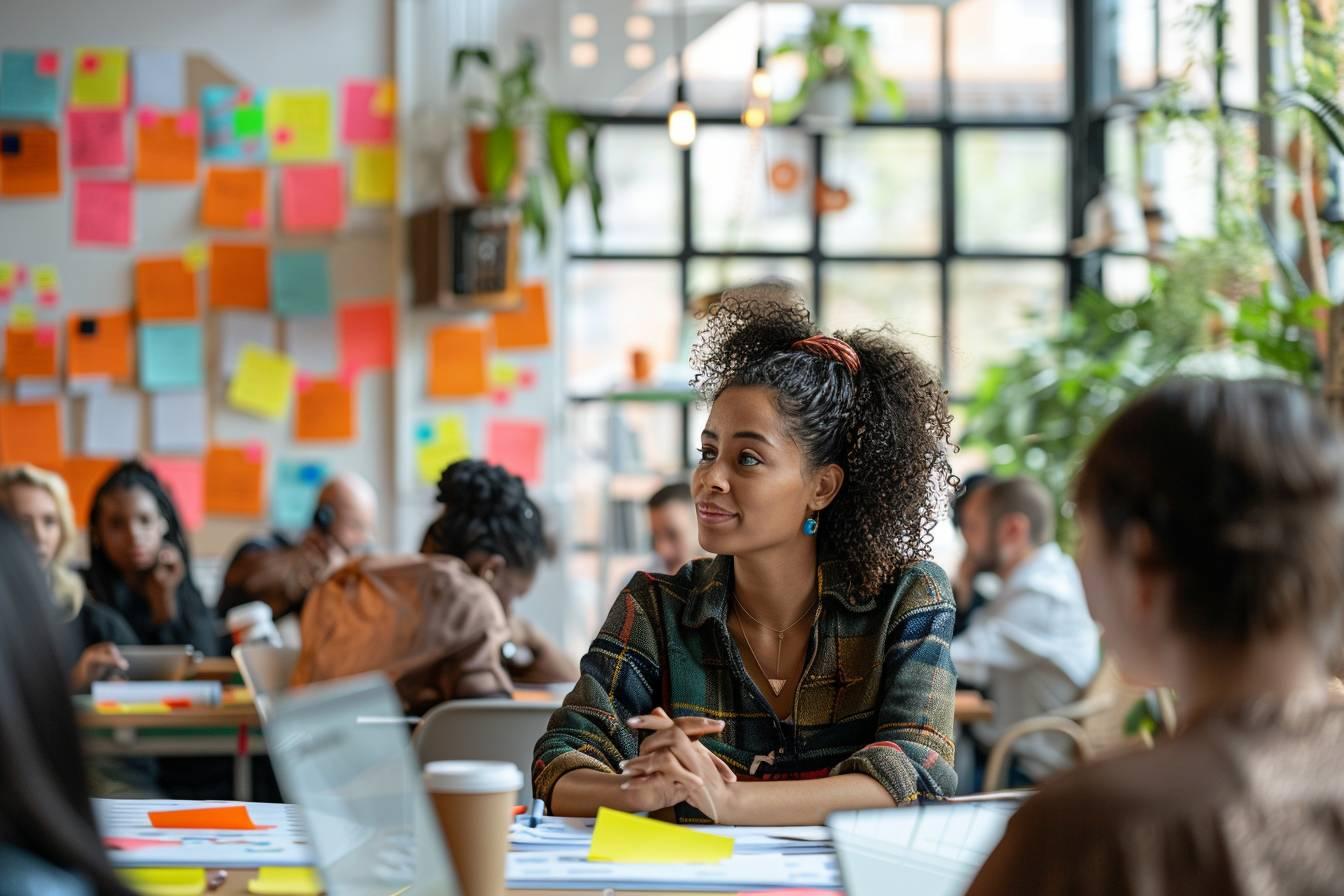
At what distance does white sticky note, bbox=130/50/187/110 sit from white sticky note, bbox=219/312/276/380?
2.65 ft

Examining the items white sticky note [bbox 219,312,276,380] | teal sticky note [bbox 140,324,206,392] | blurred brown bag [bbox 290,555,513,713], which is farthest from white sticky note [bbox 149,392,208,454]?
blurred brown bag [bbox 290,555,513,713]

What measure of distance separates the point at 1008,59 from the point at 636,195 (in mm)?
1586

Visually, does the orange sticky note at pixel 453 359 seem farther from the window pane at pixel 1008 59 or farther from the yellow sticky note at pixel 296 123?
the window pane at pixel 1008 59

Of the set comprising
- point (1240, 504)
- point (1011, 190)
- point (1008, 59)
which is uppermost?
point (1008, 59)

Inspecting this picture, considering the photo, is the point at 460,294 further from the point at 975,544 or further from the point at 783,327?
the point at 783,327

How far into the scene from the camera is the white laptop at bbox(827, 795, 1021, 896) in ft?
4.43

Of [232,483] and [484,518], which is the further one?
[232,483]

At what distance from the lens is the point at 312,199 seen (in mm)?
5914

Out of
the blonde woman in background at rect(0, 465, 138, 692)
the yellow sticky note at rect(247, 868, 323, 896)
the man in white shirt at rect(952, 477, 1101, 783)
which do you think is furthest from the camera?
the man in white shirt at rect(952, 477, 1101, 783)

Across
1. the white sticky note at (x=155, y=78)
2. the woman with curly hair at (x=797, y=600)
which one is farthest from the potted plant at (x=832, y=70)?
the woman with curly hair at (x=797, y=600)

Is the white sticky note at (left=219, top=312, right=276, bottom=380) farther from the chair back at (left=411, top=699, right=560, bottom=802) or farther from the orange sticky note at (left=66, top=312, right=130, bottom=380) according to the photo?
the chair back at (left=411, top=699, right=560, bottom=802)

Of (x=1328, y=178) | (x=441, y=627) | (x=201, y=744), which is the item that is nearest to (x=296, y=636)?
(x=201, y=744)

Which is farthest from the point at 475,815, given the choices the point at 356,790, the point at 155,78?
the point at 155,78

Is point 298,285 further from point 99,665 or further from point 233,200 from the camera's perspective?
point 99,665
